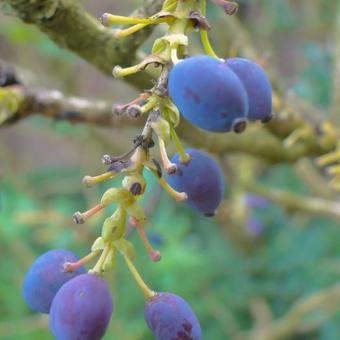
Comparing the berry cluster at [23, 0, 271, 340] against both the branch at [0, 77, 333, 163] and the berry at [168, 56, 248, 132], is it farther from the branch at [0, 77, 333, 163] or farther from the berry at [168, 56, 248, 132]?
the branch at [0, 77, 333, 163]

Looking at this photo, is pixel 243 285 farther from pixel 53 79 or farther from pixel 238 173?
pixel 53 79

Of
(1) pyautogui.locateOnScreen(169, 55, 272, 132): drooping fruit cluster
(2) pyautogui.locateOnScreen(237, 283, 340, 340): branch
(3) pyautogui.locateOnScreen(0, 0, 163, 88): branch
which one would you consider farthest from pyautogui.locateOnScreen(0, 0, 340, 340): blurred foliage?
(1) pyautogui.locateOnScreen(169, 55, 272, 132): drooping fruit cluster

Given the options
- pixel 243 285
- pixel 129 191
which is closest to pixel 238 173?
pixel 243 285

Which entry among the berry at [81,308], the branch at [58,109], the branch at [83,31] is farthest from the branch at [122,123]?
the berry at [81,308]

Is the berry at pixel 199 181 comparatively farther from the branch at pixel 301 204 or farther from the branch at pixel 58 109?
the branch at pixel 301 204

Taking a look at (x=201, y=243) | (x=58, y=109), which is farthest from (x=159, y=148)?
(x=201, y=243)

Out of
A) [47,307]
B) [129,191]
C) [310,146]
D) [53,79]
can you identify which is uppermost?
[129,191]
